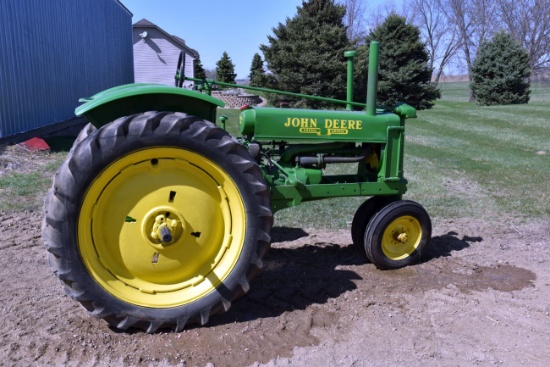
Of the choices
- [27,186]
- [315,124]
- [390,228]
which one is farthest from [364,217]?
[27,186]

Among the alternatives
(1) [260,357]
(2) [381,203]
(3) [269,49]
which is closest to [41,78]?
(2) [381,203]

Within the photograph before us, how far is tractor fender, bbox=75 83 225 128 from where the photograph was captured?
3195 millimetres

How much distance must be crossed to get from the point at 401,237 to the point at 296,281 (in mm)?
994

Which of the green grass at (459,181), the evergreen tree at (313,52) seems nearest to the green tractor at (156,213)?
the green grass at (459,181)

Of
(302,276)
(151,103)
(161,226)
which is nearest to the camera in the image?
(161,226)

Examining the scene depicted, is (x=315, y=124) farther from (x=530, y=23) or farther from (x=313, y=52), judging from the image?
(x=530, y=23)

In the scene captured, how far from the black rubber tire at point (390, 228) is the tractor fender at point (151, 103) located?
1693 millimetres

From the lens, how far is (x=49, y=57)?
1424 centimetres

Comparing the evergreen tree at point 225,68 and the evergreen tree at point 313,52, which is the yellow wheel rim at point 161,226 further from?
the evergreen tree at point 225,68

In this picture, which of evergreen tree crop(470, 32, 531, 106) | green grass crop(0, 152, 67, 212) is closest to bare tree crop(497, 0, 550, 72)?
evergreen tree crop(470, 32, 531, 106)

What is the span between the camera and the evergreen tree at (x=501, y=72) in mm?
26625

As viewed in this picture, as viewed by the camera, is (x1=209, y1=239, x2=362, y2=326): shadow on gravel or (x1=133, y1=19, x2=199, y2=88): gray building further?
(x1=133, y1=19, x2=199, y2=88): gray building

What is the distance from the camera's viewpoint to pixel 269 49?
26.0m

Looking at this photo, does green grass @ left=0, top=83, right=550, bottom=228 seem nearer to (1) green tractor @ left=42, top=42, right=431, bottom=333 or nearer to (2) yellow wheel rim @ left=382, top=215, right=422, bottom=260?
(2) yellow wheel rim @ left=382, top=215, right=422, bottom=260
